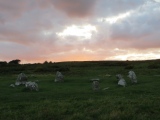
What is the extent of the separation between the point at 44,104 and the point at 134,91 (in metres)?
11.7

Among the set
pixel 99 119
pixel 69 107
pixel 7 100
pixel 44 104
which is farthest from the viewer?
pixel 7 100

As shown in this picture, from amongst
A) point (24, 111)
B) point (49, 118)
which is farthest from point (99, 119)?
point (24, 111)

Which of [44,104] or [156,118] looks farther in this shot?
[44,104]

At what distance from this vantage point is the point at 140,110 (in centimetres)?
2045

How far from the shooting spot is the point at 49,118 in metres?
19.2

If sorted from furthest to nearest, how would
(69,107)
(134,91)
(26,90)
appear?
(26,90)
(134,91)
(69,107)

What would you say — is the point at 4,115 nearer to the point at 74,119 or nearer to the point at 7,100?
the point at 74,119

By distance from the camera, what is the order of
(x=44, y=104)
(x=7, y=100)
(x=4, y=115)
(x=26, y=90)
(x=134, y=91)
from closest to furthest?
(x=4, y=115) < (x=44, y=104) < (x=7, y=100) < (x=134, y=91) < (x=26, y=90)

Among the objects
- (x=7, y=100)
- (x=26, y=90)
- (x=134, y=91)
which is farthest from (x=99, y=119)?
(x=26, y=90)

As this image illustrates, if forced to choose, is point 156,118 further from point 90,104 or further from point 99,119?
point 90,104

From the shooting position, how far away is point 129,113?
63.4ft

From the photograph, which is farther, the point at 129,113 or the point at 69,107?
the point at 69,107

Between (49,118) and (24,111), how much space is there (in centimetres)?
261

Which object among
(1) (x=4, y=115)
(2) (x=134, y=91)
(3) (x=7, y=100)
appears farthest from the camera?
(2) (x=134, y=91)
